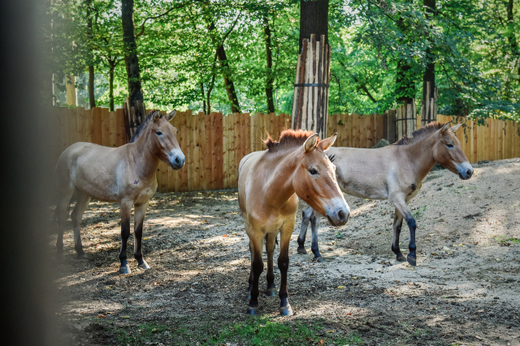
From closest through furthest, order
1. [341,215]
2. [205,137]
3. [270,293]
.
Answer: [341,215]
[270,293]
[205,137]

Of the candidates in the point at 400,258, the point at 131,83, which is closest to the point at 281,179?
the point at 400,258

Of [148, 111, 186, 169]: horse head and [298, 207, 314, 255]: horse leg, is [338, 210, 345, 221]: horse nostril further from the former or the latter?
[298, 207, 314, 255]: horse leg

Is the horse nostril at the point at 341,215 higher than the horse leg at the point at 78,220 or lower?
higher

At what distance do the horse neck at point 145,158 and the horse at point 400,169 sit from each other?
2391mm

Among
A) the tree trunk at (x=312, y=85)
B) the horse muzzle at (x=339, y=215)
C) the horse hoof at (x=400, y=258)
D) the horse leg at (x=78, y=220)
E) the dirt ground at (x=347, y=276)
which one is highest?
the tree trunk at (x=312, y=85)

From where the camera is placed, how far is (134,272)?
17.2 feet

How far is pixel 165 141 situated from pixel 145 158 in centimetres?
40

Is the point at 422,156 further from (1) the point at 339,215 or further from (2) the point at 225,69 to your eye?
(2) the point at 225,69

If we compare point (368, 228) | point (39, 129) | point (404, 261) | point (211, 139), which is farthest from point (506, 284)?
point (211, 139)

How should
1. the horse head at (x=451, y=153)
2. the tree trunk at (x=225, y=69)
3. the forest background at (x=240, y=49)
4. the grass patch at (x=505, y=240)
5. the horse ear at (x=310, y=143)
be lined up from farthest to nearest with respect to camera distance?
the tree trunk at (x=225, y=69), the forest background at (x=240, y=49), the grass patch at (x=505, y=240), the horse head at (x=451, y=153), the horse ear at (x=310, y=143)

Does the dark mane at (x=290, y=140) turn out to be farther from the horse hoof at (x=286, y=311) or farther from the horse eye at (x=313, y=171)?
the horse hoof at (x=286, y=311)

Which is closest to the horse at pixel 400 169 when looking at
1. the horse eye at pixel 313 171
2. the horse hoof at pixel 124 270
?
the horse hoof at pixel 124 270

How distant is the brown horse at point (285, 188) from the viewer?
3.18 meters

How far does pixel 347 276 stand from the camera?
16.5 feet
